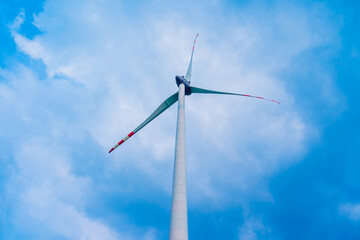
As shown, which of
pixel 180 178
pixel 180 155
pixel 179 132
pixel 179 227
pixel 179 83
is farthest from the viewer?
pixel 179 83

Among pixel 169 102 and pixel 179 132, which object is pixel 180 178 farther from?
pixel 169 102

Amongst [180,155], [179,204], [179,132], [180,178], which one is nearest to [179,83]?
[179,132]

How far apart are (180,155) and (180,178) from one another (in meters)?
2.55

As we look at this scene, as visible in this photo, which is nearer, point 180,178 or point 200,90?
point 180,178

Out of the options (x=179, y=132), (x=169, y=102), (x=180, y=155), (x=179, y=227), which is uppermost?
(x=169, y=102)

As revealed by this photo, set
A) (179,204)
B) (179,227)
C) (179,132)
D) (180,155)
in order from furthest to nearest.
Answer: (179,132)
(180,155)
(179,204)
(179,227)

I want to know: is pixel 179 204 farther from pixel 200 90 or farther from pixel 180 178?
pixel 200 90

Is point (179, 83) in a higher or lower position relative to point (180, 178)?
higher

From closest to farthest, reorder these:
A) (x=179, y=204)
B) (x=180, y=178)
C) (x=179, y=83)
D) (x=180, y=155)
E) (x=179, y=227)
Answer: (x=179, y=227) < (x=179, y=204) < (x=180, y=178) < (x=180, y=155) < (x=179, y=83)

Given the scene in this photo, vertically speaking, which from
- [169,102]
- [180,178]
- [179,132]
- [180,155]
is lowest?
[180,178]

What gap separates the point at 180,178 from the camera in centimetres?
2100

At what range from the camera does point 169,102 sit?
39.7 metres

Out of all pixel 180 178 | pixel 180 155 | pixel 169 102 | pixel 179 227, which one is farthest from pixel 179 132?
pixel 169 102

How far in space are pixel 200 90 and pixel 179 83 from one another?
3.87 m
